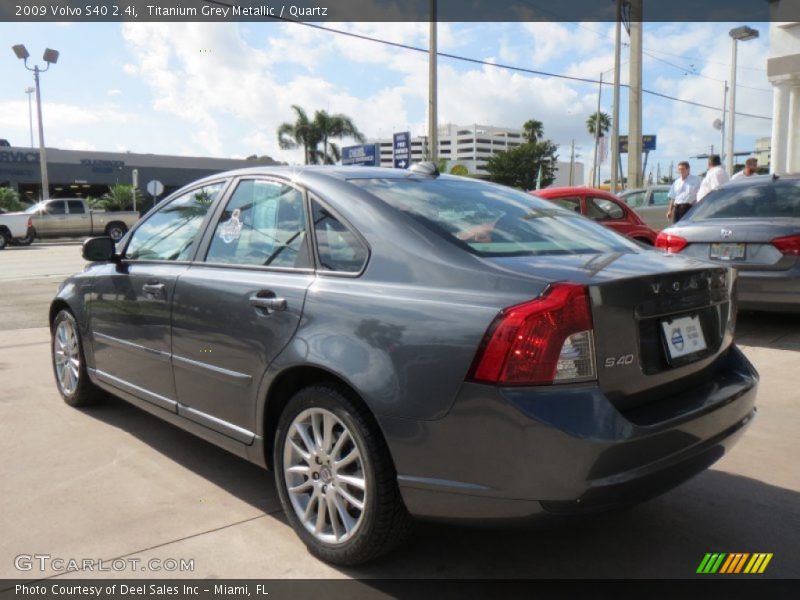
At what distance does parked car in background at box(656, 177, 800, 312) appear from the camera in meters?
6.47

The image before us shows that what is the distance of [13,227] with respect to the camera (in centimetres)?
2548

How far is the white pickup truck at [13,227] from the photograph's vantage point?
25219mm

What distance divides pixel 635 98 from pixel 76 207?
21.3 metres

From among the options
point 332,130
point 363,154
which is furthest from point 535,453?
point 332,130

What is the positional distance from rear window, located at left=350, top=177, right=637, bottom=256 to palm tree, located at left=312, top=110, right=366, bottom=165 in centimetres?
4317

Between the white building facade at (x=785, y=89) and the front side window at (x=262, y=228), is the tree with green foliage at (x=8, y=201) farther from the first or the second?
the front side window at (x=262, y=228)

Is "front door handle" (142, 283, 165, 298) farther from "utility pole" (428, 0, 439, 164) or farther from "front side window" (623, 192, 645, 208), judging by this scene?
"utility pole" (428, 0, 439, 164)

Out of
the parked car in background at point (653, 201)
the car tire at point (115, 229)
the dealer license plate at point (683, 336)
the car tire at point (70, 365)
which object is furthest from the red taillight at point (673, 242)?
the car tire at point (115, 229)

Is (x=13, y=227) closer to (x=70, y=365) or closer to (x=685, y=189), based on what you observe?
(x=685, y=189)

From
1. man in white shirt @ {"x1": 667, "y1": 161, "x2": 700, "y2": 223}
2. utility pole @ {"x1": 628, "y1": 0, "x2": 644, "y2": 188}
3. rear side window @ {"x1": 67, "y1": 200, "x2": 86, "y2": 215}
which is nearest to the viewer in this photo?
man in white shirt @ {"x1": 667, "y1": 161, "x2": 700, "y2": 223}

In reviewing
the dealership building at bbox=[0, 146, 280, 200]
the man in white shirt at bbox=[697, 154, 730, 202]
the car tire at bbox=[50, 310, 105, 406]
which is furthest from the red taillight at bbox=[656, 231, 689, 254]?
the dealership building at bbox=[0, 146, 280, 200]

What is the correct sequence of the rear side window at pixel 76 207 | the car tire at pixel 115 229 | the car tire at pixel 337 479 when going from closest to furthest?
1. the car tire at pixel 337 479
2. the rear side window at pixel 76 207
3. the car tire at pixel 115 229

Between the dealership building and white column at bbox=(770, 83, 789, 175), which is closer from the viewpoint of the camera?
white column at bbox=(770, 83, 789, 175)

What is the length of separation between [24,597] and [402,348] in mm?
1689
